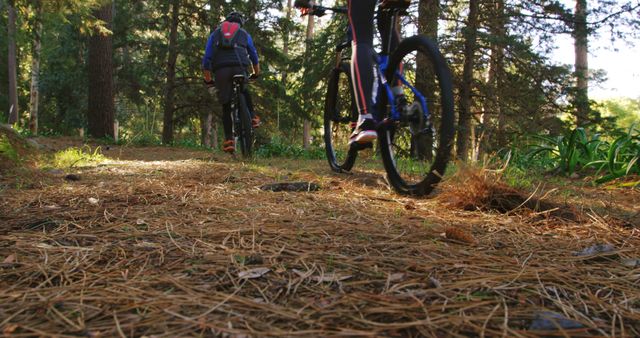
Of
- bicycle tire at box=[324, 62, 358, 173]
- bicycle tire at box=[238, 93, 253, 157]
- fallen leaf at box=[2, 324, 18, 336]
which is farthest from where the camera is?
bicycle tire at box=[238, 93, 253, 157]

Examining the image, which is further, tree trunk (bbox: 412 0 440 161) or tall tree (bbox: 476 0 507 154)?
tall tree (bbox: 476 0 507 154)

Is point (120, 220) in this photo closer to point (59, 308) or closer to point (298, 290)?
point (59, 308)

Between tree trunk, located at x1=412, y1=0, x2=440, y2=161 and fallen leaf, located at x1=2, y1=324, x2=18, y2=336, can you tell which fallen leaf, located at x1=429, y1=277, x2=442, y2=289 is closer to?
fallen leaf, located at x1=2, y1=324, x2=18, y2=336

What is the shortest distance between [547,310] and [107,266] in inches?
46.1

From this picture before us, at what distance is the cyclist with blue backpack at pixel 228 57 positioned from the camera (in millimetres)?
5379

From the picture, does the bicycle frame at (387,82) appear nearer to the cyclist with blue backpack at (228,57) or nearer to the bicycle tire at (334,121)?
the bicycle tire at (334,121)

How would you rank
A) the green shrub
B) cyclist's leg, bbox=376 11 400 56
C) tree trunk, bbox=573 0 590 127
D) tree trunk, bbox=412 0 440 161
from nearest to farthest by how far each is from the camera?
cyclist's leg, bbox=376 11 400 56, the green shrub, tree trunk, bbox=412 0 440 161, tree trunk, bbox=573 0 590 127

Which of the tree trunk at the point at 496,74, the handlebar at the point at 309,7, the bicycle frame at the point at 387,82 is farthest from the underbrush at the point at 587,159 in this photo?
the tree trunk at the point at 496,74

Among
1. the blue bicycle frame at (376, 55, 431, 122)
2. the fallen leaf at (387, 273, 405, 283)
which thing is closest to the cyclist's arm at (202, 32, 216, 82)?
the blue bicycle frame at (376, 55, 431, 122)

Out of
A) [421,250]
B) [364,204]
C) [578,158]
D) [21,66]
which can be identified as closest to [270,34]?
[578,158]

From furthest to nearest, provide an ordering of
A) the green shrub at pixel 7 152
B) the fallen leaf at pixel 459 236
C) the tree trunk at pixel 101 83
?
the tree trunk at pixel 101 83 < the green shrub at pixel 7 152 < the fallen leaf at pixel 459 236

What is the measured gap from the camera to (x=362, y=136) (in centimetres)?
269

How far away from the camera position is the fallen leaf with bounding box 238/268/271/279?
116 centimetres

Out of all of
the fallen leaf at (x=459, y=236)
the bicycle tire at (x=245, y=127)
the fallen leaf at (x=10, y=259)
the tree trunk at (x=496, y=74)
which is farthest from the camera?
the tree trunk at (x=496, y=74)
